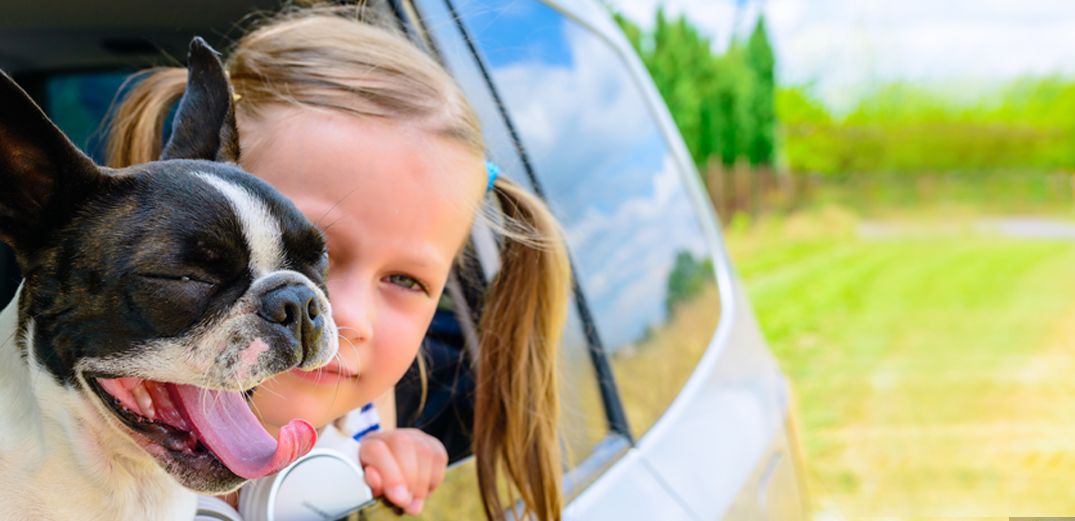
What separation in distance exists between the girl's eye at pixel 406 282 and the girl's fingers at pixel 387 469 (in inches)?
11.8

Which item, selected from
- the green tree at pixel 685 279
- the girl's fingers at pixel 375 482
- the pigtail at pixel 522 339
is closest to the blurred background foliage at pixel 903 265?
the green tree at pixel 685 279

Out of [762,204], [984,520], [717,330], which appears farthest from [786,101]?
[717,330]

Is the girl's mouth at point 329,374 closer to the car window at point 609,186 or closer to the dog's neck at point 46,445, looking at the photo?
the dog's neck at point 46,445

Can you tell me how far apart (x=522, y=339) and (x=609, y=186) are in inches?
30.0

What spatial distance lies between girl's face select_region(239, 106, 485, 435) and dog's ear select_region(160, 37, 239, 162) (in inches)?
11.6

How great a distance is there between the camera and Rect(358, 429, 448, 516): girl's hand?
74.8 inches

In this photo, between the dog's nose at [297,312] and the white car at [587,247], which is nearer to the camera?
the dog's nose at [297,312]

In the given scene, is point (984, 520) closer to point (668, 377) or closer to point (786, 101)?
point (668, 377)

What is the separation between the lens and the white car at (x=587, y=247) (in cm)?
249

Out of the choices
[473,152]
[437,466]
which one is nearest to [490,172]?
[473,152]

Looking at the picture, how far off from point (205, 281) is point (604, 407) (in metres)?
1.77

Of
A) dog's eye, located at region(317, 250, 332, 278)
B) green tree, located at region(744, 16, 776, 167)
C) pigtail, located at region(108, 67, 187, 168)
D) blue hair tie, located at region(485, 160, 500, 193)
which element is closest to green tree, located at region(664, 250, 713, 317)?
blue hair tie, located at region(485, 160, 500, 193)

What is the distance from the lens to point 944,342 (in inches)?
599

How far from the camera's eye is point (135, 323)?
1159 mm
